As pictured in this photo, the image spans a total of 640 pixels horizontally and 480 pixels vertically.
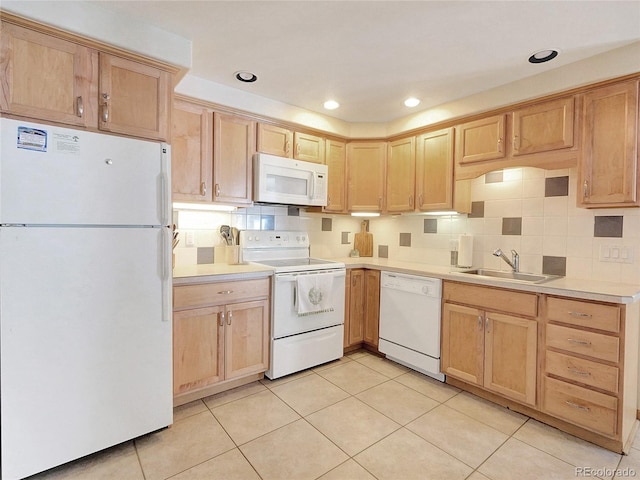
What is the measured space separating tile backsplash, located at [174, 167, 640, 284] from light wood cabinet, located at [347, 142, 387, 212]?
1.26 ft

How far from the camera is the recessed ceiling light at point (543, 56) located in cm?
194

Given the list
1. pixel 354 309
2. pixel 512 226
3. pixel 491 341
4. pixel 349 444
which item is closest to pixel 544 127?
pixel 512 226

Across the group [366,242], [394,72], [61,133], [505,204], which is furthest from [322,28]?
[366,242]

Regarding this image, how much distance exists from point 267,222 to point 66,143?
5.64 ft

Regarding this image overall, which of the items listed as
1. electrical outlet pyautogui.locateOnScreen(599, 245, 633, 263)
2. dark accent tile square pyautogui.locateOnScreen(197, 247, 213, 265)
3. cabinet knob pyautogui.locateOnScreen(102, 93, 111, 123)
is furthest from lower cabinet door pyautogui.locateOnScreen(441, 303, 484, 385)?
cabinet knob pyautogui.locateOnScreen(102, 93, 111, 123)

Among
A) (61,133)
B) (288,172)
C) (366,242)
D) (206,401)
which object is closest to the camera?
(61,133)

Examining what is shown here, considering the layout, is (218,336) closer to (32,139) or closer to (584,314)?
(32,139)

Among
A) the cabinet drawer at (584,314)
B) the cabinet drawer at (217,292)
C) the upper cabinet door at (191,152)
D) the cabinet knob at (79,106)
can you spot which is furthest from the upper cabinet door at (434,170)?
the cabinet knob at (79,106)

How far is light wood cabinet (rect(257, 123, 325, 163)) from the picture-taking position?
2729 mm

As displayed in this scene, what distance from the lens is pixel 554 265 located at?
238cm

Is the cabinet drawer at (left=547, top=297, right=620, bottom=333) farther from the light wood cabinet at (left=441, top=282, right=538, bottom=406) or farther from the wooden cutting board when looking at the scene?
the wooden cutting board

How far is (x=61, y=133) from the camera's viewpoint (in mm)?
1502

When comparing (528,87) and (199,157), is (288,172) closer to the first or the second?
(199,157)

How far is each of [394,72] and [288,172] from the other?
115cm
